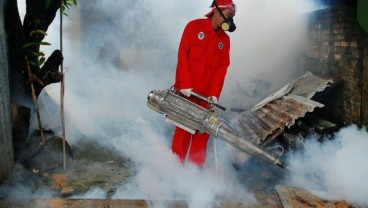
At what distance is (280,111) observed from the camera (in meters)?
6.00

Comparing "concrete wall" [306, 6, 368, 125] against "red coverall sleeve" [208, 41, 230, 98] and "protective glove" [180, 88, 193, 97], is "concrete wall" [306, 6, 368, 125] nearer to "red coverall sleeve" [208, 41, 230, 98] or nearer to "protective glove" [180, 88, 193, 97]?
"red coverall sleeve" [208, 41, 230, 98]

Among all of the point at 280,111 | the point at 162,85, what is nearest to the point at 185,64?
the point at 280,111

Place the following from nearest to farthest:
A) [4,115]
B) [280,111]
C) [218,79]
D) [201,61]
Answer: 1. [4,115]
2. [201,61]
3. [218,79]
4. [280,111]

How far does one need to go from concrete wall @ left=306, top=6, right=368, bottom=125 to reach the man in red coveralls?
2128 mm

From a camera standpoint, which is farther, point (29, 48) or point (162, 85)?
point (162, 85)

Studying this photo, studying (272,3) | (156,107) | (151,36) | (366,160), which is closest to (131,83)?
(151,36)

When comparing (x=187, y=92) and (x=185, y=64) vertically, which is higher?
(x=185, y=64)

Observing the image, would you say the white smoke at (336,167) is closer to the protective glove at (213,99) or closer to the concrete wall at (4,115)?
the protective glove at (213,99)

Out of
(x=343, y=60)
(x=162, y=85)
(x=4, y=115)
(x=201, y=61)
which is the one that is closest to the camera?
(x=4, y=115)

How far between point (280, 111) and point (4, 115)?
4423 millimetres

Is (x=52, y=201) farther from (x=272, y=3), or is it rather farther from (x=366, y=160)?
(x=272, y=3)

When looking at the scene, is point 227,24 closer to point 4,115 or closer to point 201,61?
point 201,61

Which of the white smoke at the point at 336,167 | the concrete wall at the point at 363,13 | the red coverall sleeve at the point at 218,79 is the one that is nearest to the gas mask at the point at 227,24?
the red coverall sleeve at the point at 218,79

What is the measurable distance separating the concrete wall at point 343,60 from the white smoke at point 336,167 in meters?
0.48
